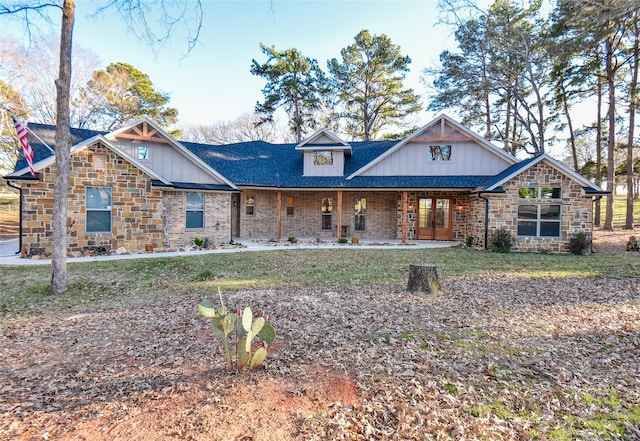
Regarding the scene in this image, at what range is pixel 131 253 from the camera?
37.5 ft

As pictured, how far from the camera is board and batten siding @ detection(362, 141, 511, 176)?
15836 mm

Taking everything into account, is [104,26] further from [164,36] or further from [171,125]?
[171,125]

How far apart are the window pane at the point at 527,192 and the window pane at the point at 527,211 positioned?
404 mm

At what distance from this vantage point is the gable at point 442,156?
51.8 ft

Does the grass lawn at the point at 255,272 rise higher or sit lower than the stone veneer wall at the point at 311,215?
lower

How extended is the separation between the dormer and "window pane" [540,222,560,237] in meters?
9.20

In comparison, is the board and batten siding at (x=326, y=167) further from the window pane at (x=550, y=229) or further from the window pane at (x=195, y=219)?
the window pane at (x=550, y=229)

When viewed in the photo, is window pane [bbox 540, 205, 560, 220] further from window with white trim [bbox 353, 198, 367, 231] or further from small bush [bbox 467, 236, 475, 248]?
window with white trim [bbox 353, 198, 367, 231]

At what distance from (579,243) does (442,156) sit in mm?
6706

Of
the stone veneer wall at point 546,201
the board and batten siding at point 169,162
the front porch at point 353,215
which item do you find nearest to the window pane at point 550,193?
the stone veneer wall at point 546,201

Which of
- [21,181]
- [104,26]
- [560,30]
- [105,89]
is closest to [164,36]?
[104,26]

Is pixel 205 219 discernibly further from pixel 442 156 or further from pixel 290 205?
pixel 442 156

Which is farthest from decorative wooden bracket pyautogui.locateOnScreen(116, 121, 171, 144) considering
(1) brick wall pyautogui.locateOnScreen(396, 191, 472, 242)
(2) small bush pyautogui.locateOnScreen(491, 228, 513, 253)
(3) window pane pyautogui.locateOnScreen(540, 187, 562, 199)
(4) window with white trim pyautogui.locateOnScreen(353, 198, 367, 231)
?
(3) window pane pyautogui.locateOnScreen(540, 187, 562, 199)

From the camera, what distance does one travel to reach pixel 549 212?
43.0ft
